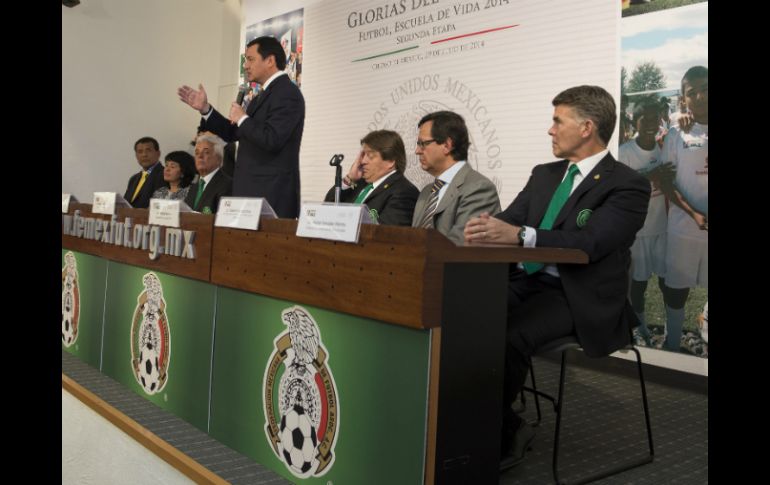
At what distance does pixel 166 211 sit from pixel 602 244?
5.10 feet

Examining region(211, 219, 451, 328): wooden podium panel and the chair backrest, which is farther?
the chair backrest

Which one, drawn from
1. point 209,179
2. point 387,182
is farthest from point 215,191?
point 387,182

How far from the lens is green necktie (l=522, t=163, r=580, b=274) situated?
7.05 feet

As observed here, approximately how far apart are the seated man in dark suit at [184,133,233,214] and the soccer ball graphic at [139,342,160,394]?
1.41 m

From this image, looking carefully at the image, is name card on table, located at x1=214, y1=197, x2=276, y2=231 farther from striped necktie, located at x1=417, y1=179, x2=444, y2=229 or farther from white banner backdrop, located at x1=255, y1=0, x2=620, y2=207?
white banner backdrop, located at x1=255, y1=0, x2=620, y2=207

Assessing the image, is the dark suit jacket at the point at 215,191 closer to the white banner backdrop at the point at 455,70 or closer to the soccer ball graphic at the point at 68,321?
the soccer ball graphic at the point at 68,321

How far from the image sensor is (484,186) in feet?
8.23

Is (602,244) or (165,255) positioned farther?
(165,255)

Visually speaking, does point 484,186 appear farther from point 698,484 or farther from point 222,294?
point 698,484

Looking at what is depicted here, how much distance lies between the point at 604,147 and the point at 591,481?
105cm

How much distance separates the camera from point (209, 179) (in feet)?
13.2

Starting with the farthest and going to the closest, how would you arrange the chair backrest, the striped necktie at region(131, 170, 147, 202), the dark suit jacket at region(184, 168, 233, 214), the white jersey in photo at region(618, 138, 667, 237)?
1. the striped necktie at region(131, 170, 147, 202)
2. the dark suit jacket at region(184, 168, 233, 214)
3. the white jersey in photo at region(618, 138, 667, 237)
4. the chair backrest

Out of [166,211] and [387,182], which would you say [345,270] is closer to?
[166,211]

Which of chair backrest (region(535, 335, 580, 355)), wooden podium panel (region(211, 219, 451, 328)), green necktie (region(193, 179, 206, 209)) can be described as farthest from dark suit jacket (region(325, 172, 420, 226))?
green necktie (region(193, 179, 206, 209))
